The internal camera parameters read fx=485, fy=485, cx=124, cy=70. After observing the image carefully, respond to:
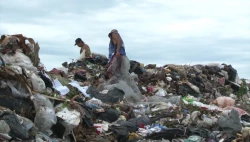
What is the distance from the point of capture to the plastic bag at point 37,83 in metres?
6.98

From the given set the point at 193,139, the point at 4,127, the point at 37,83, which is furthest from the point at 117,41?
the point at 4,127

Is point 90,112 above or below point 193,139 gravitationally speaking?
above

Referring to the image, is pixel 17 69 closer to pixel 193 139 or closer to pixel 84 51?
pixel 193 139

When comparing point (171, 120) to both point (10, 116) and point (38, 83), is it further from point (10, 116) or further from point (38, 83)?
point (10, 116)

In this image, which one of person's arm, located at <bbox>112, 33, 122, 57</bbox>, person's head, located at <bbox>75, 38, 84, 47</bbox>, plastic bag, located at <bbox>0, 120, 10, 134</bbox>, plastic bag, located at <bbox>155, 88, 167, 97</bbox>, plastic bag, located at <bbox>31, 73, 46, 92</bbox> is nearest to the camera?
plastic bag, located at <bbox>0, 120, 10, 134</bbox>

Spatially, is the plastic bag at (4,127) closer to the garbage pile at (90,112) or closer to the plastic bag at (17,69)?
the garbage pile at (90,112)

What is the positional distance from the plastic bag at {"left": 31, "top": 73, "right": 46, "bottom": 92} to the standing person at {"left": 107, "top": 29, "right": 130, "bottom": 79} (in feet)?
10.6

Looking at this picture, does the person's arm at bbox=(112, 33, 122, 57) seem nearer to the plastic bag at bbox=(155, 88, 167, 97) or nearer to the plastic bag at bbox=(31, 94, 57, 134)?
the plastic bag at bbox=(155, 88, 167, 97)

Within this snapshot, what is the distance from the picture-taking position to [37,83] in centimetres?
706

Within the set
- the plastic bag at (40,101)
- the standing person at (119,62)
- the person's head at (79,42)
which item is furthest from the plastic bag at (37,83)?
the person's head at (79,42)

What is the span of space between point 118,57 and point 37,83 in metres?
3.45

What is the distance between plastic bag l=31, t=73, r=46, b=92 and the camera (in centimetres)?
698

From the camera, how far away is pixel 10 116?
557 centimetres

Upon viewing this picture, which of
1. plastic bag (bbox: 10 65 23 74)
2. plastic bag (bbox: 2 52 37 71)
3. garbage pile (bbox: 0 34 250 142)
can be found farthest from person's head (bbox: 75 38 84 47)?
plastic bag (bbox: 10 65 23 74)
